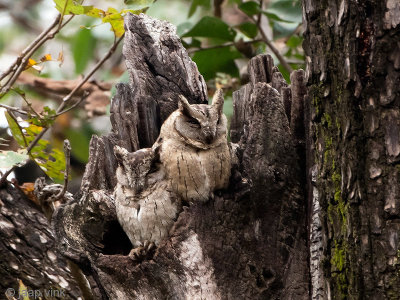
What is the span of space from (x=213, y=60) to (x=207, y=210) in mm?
2360

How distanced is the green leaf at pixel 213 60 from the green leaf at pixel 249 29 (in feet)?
0.58

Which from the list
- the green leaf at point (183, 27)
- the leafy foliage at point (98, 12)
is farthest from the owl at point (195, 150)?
the green leaf at point (183, 27)

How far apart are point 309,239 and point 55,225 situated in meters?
1.16

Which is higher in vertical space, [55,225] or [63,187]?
[63,187]

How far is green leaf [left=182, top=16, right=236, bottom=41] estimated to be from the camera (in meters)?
4.40

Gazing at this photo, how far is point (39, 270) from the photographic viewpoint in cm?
331

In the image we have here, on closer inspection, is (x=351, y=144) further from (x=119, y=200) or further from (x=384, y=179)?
(x=119, y=200)

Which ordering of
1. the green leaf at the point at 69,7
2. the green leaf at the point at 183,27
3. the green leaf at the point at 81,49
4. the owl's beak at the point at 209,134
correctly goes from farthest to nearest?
the green leaf at the point at 81,49 < the green leaf at the point at 183,27 < the green leaf at the point at 69,7 < the owl's beak at the point at 209,134

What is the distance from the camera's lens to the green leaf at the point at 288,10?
14.4ft

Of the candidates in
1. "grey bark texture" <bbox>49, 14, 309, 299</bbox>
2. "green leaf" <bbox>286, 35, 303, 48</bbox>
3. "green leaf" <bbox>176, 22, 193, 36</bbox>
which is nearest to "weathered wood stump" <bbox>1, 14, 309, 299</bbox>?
"grey bark texture" <bbox>49, 14, 309, 299</bbox>

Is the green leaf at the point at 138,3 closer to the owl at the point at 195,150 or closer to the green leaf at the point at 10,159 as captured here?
the owl at the point at 195,150

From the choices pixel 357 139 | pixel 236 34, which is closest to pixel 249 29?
pixel 236 34

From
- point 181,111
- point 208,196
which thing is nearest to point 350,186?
Answer: point 208,196

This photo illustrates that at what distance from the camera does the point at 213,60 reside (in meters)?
4.77
